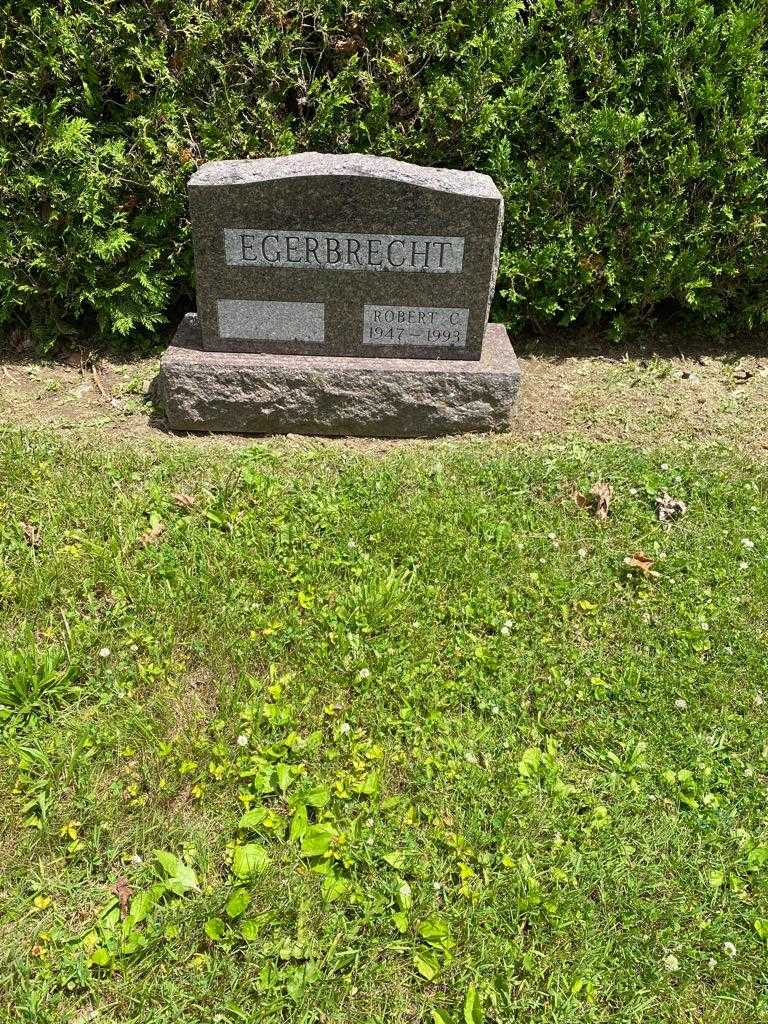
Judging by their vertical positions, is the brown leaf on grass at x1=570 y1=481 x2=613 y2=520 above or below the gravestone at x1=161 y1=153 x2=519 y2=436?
below

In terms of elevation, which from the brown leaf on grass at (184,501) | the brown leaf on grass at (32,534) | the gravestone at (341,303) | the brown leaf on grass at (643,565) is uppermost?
the gravestone at (341,303)

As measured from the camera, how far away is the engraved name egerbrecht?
3988 millimetres

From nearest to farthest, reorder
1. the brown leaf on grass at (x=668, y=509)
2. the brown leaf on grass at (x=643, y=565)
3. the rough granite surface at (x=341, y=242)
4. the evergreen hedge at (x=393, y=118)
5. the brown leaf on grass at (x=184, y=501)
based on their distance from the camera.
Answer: the brown leaf on grass at (x=643, y=565)
the brown leaf on grass at (x=184, y=501)
the brown leaf on grass at (x=668, y=509)
the rough granite surface at (x=341, y=242)
the evergreen hedge at (x=393, y=118)

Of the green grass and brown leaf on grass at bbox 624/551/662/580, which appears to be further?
brown leaf on grass at bbox 624/551/662/580

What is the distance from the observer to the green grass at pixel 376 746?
2.17m

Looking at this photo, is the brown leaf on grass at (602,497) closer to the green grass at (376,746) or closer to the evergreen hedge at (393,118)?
the green grass at (376,746)

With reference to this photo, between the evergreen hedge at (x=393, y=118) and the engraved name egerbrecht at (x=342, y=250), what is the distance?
840mm

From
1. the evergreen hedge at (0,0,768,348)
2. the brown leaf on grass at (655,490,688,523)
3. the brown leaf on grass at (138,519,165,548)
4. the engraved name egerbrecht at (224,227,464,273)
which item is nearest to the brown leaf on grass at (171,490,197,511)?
the brown leaf on grass at (138,519,165,548)

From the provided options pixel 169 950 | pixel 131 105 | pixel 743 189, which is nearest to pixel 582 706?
pixel 169 950

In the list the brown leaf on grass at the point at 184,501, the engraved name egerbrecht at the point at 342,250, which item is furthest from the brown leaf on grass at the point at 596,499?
the brown leaf on grass at the point at 184,501

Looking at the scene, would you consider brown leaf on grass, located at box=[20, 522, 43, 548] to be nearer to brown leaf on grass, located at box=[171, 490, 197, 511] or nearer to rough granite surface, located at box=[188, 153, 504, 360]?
brown leaf on grass, located at box=[171, 490, 197, 511]

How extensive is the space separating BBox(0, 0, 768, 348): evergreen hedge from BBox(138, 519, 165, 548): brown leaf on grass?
5.64 ft

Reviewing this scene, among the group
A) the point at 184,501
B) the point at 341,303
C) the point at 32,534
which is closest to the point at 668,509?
the point at 341,303

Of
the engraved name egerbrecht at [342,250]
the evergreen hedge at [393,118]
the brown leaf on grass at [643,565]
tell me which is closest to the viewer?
the brown leaf on grass at [643,565]
